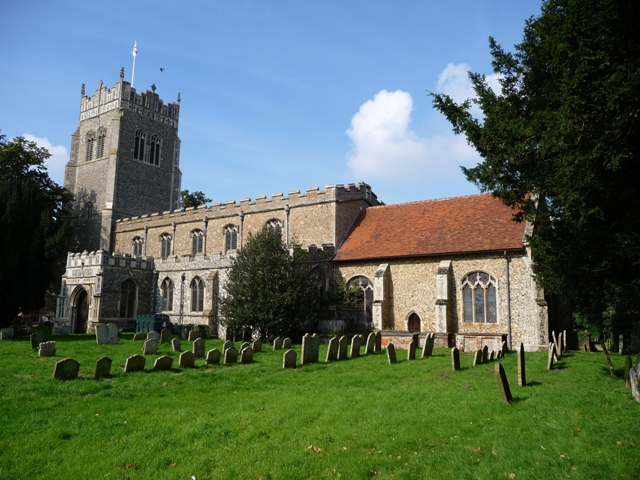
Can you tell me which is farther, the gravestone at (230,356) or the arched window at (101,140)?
the arched window at (101,140)

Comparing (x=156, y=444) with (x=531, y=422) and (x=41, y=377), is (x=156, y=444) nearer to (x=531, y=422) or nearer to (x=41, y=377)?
(x=41, y=377)

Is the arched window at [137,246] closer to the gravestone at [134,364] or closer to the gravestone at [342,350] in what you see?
the gravestone at [342,350]

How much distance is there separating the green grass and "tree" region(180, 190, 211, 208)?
3364cm

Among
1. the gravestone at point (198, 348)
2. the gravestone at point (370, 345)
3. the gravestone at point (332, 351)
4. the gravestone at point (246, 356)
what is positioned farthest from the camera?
the gravestone at point (370, 345)

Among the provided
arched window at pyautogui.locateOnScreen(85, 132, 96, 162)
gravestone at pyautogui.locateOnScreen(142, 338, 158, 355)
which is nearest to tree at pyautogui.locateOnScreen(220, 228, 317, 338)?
gravestone at pyautogui.locateOnScreen(142, 338, 158, 355)

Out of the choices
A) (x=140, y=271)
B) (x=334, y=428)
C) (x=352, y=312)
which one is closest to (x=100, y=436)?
(x=334, y=428)

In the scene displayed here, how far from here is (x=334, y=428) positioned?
713 centimetres

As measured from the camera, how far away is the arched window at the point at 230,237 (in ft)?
93.6

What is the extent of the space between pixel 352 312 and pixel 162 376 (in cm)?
1179

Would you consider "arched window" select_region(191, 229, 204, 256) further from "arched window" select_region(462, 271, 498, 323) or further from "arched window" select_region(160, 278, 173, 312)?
→ "arched window" select_region(462, 271, 498, 323)

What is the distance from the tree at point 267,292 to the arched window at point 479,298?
628 cm

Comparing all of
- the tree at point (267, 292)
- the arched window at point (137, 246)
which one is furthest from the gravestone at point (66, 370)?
the arched window at point (137, 246)

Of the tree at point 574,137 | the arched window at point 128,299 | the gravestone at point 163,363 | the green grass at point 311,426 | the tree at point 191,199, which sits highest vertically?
the tree at point 191,199

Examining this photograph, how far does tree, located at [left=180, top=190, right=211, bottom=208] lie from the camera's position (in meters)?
43.9
